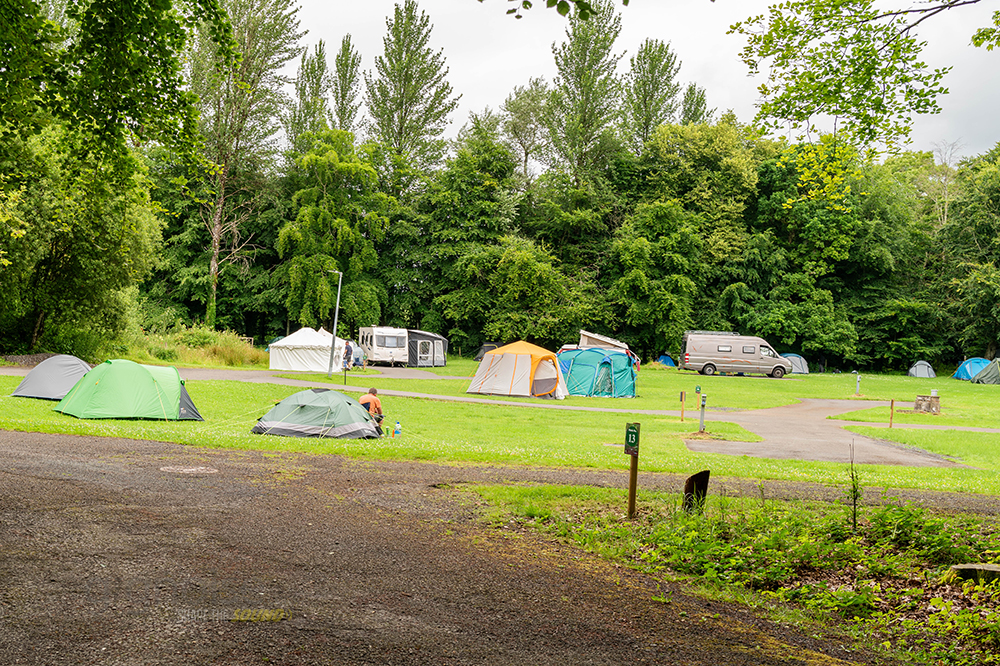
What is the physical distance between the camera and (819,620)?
4676 millimetres

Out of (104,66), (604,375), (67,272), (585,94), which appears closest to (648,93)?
(585,94)

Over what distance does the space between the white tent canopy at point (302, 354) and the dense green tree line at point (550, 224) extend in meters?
10.7

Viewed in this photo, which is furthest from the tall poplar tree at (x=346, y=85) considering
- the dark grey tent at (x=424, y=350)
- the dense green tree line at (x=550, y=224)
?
the dark grey tent at (x=424, y=350)

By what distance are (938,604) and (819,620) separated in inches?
31.2

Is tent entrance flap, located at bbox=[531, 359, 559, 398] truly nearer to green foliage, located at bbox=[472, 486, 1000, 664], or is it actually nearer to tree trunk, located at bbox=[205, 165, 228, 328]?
green foliage, located at bbox=[472, 486, 1000, 664]

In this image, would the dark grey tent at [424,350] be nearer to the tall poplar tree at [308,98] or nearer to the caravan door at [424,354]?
the caravan door at [424,354]

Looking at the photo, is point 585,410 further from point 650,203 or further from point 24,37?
point 650,203

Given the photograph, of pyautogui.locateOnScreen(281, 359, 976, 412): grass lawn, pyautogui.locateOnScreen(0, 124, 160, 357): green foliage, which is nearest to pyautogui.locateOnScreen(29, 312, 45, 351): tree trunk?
pyautogui.locateOnScreen(0, 124, 160, 357): green foliage

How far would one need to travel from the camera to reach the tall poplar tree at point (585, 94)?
49.5 m

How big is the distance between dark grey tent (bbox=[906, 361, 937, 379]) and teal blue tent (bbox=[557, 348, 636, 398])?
29.1 meters

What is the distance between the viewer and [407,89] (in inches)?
1965

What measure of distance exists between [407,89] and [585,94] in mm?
12453

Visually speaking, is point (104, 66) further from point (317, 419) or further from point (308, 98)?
point (308, 98)

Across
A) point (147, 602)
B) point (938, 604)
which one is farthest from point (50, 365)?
point (938, 604)
